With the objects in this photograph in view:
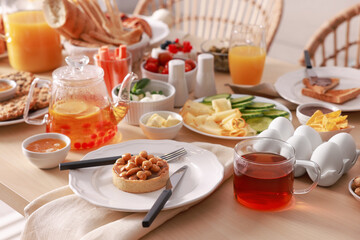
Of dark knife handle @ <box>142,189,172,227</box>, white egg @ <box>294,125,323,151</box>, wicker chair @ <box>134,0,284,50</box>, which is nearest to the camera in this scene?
dark knife handle @ <box>142,189,172,227</box>

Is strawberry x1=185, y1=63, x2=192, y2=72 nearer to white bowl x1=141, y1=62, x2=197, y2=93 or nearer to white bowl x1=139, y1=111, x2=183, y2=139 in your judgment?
white bowl x1=141, y1=62, x2=197, y2=93

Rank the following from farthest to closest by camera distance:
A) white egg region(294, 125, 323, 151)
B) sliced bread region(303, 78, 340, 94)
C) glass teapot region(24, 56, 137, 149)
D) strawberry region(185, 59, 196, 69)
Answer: strawberry region(185, 59, 196, 69)
sliced bread region(303, 78, 340, 94)
glass teapot region(24, 56, 137, 149)
white egg region(294, 125, 323, 151)

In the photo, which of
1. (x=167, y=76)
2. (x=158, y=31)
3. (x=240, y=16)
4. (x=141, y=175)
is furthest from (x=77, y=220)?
(x=240, y=16)

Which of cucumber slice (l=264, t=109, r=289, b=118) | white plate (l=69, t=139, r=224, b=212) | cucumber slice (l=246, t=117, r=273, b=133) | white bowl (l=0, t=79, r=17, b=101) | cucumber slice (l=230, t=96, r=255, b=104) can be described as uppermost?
white bowl (l=0, t=79, r=17, b=101)

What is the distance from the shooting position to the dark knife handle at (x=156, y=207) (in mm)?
849

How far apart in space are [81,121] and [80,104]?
52 mm

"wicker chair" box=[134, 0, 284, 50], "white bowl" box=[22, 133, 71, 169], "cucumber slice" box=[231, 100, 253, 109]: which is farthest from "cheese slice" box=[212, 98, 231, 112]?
"wicker chair" box=[134, 0, 284, 50]

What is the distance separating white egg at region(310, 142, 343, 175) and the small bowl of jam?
271 mm

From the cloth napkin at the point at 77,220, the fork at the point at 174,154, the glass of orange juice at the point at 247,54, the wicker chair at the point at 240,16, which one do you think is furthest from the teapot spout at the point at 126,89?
the wicker chair at the point at 240,16

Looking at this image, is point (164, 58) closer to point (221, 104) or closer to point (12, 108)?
point (221, 104)

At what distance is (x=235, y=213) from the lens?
958mm

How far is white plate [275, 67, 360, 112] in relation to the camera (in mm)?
1467

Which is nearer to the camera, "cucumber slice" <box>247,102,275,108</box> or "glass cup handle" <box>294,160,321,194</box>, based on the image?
"glass cup handle" <box>294,160,321,194</box>

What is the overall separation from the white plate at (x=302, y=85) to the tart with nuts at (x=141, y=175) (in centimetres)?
64
